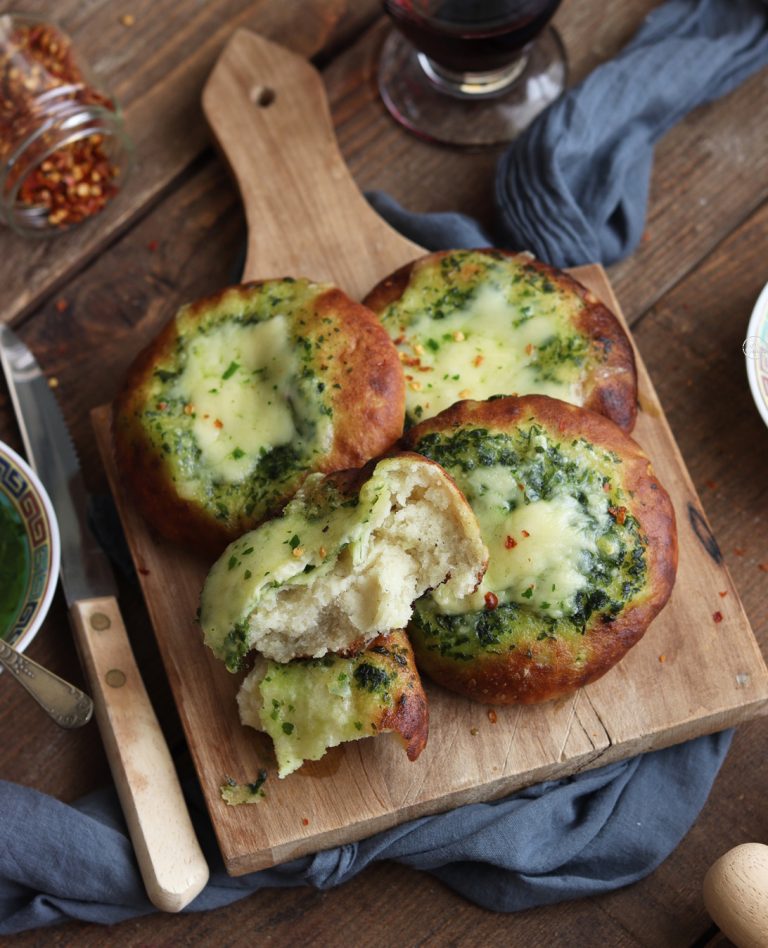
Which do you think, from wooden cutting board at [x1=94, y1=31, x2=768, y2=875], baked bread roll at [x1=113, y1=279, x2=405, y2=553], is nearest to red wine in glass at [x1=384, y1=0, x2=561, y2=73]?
baked bread roll at [x1=113, y1=279, x2=405, y2=553]

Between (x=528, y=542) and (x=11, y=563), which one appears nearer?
(x=528, y=542)

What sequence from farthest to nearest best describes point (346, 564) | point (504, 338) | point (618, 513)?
point (504, 338)
point (618, 513)
point (346, 564)

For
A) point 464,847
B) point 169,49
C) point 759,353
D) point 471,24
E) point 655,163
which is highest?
point 169,49

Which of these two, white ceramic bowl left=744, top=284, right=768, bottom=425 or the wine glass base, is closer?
white ceramic bowl left=744, top=284, right=768, bottom=425

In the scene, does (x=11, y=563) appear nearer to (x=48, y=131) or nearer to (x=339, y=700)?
(x=339, y=700)

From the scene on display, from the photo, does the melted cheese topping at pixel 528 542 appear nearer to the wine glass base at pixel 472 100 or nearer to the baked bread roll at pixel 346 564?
the baked bread roll at pixel 346 564

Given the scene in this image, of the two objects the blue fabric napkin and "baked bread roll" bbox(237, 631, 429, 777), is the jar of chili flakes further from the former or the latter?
"baked bread roll" bbox(237, 631, 429, 777)

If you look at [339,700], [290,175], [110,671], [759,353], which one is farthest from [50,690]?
[759,353]
